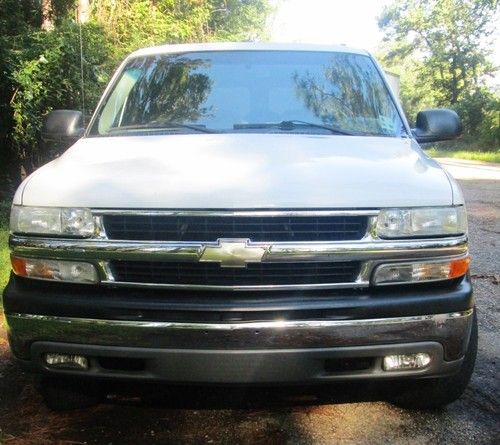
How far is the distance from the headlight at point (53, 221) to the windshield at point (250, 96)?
3.37 feet

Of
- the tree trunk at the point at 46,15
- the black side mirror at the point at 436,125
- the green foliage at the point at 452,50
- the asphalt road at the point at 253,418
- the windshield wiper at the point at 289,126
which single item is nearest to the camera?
the asphalt road at the point at 253,418

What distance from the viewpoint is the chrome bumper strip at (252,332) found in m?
2.55

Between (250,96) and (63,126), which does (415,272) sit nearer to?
(250,96)

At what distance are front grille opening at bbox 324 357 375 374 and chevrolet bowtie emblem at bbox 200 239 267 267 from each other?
55cm

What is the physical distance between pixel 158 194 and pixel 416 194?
1.13 m

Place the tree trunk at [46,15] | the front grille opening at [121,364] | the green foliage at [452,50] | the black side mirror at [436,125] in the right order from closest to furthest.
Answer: the front grille opening at [121,364]
the black side mirror at [436,125]
the tree trunk at [46,15]
the green foliage at [452,50]

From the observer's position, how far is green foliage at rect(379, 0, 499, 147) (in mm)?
41469

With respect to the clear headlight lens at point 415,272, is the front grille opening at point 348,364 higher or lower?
lower

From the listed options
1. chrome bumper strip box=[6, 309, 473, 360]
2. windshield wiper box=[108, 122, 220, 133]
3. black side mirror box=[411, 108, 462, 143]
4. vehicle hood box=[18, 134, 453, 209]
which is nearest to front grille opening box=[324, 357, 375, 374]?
chrome bumper strip box=[6, 309, 473, 360]

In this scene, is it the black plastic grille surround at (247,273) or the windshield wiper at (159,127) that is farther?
the windshield wiper at (159,127)

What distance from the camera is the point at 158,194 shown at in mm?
2648

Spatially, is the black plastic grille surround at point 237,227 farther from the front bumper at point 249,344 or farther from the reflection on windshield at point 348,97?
the reflection on windshield at point 348,97

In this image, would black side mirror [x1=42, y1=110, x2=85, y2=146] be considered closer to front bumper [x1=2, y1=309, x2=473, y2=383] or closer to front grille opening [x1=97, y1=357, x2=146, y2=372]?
front bumper [x1=2, y1=309, x2=473, y2=383]

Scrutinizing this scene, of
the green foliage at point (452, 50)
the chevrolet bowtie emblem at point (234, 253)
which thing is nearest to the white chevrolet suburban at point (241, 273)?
the chevrolet bowtie emblem at point (234, 253)
